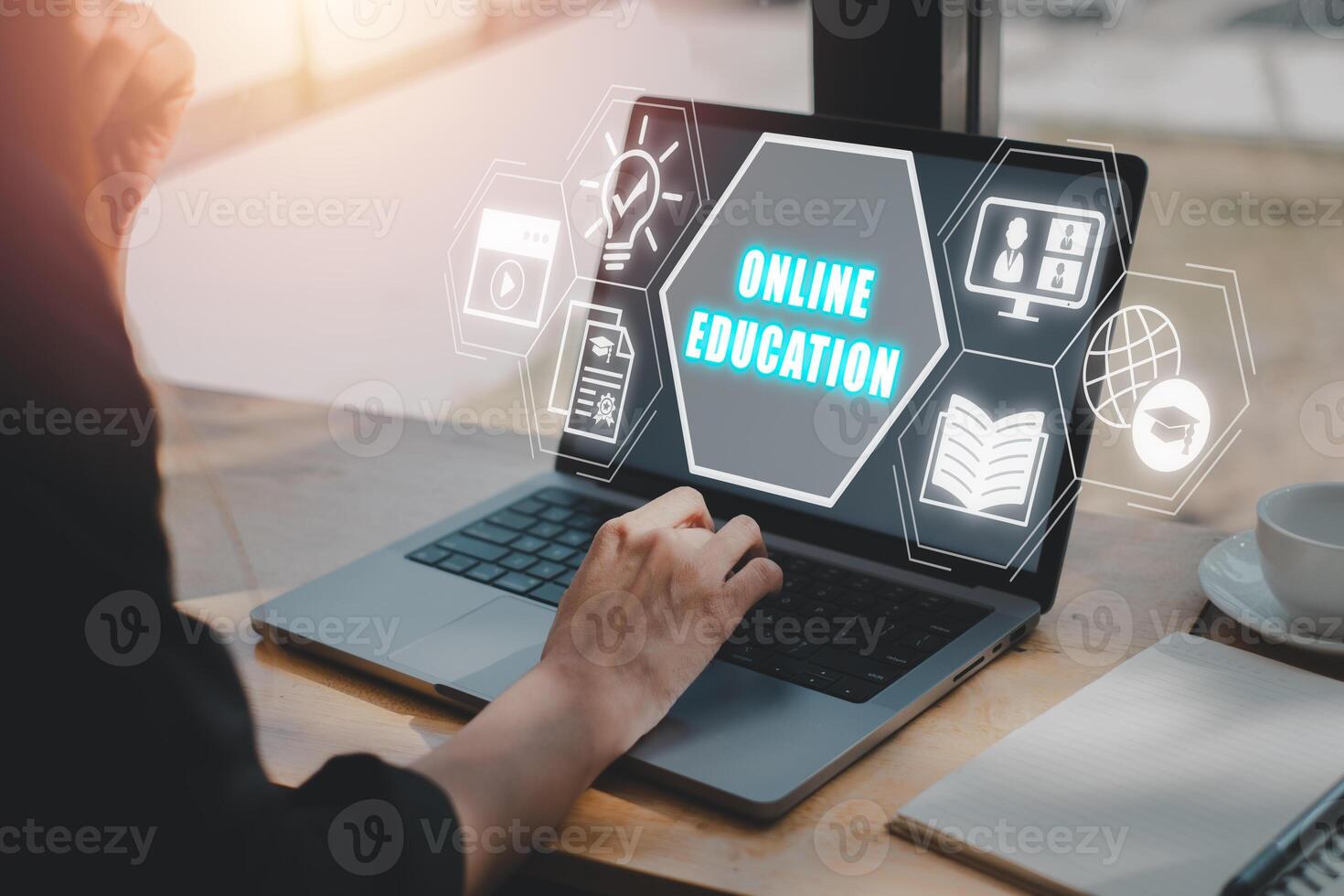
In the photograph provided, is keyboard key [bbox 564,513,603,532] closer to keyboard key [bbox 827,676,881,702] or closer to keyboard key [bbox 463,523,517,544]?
keyboard key [bbox 463,523,517,544]

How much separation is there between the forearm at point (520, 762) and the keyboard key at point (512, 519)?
0.29m

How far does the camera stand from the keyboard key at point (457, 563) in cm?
93

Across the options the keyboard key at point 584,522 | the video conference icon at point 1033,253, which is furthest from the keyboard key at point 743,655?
the video conference icon at point 1033,253

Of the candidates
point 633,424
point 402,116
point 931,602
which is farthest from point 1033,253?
point 402,116

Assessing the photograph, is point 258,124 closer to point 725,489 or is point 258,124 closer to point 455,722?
point 725,489

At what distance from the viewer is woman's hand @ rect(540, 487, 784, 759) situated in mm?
699

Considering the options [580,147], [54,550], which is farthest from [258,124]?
[54,550]

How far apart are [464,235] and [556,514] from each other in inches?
12.8

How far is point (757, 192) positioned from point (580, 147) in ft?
0.65

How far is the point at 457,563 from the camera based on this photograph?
0.94 meters

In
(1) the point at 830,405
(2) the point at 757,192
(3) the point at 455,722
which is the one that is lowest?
(3) the point at 455,722

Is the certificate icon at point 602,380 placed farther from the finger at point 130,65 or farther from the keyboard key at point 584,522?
the finger at point 130,65

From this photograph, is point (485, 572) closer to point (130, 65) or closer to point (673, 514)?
point (673, 514)

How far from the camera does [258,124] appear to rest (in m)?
1.55
